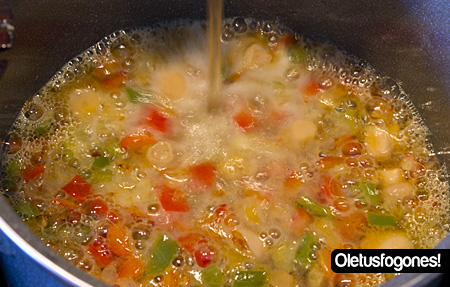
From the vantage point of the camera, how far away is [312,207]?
110 cm

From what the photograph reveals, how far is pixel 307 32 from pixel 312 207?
1.53 ft

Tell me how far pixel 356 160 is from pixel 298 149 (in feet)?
0.39

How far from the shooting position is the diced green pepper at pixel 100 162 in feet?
3.75

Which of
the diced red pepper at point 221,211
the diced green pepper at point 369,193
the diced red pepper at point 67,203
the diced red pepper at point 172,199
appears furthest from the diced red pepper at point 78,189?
the diced green pepper at point 369,193

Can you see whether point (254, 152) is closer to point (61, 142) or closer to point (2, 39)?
point (61, 142)

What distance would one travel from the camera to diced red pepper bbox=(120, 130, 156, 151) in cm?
117

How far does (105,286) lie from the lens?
0.71 meters

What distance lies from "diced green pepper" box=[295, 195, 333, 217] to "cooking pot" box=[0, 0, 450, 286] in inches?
11.8

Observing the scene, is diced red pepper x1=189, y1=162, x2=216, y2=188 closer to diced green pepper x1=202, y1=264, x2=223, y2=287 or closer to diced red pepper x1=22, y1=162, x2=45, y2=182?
diced green pepper x1=202, y1=264, x2=223, y2=287

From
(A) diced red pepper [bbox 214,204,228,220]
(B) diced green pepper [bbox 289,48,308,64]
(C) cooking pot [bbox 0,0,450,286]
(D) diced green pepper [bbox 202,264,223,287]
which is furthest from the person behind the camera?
(B) diced green pepper [bbox 289,48,308,64]

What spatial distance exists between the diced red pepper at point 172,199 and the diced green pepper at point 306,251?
0.71 feet

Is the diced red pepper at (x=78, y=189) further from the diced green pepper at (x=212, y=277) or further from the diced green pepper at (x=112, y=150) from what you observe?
the diced green pepper at (x=212, y=277)

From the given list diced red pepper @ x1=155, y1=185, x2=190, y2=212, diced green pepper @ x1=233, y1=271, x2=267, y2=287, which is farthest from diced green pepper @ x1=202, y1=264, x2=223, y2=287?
diced red pepper @ x1=155, y1=185, x2=190, y2=212

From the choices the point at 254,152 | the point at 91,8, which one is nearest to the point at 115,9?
the point at 91,8
